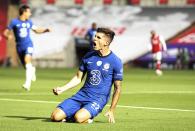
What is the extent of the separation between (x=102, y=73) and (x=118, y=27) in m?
34.4

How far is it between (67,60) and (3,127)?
3654cm

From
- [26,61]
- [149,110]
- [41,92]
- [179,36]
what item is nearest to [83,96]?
[149,110]

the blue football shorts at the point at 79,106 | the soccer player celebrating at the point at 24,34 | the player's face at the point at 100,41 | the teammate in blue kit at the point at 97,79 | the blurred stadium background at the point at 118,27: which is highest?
the player's face at the point at 100,41

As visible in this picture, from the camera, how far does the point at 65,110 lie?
12.6 metres

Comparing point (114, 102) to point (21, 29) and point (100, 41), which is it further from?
point (21, 29)

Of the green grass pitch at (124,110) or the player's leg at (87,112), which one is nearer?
the green grass pitch at (124,110)

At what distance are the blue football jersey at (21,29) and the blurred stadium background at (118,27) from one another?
2489cm

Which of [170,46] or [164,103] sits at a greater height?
[164,103]

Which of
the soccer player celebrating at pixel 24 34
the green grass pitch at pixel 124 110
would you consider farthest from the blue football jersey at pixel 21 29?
the green grass pitch at pixel 124 110

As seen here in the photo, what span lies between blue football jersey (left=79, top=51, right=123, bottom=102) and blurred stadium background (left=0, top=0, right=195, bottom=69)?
33609 millimetres

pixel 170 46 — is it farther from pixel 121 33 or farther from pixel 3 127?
pixel 3 127

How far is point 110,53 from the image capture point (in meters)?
13.0

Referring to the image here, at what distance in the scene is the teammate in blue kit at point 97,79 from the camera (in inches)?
502

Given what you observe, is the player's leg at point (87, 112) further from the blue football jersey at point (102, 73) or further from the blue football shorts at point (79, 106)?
the blue football jersey at point (102, 73)
